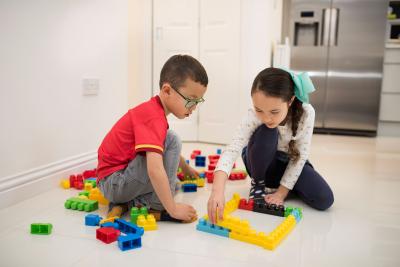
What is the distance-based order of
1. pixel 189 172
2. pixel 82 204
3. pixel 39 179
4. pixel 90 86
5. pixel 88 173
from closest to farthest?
pixel 82 204 → pixel 39 179 → pixel 189 172 → pixel 88 173 → pixel 90 86

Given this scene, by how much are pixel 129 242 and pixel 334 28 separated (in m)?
3.87

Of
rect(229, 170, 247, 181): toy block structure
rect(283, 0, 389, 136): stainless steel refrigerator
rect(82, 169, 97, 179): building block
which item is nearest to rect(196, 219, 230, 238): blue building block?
rect(229, 170, 247, 181): toy block structure

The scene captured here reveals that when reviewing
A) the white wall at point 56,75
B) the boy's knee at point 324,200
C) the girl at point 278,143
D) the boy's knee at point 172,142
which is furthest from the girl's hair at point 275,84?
the white wall at point 56,75

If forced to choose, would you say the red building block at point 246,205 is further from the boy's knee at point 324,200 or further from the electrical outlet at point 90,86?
the electrical outlet at point 90,86

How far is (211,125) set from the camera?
136 inches

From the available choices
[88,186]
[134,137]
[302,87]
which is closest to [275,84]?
[302,87]

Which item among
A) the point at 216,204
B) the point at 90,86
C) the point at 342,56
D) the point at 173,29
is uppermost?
the point at 173,29

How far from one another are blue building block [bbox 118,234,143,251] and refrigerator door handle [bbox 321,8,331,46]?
3774 mm

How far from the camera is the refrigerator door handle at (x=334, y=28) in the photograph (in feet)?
14.2

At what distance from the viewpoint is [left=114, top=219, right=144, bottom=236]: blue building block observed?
4.44ft

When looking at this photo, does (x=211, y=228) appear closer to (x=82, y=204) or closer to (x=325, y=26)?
(x=82, y=204)

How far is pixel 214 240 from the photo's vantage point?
138cm

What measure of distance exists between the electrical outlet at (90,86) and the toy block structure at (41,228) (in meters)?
1.02

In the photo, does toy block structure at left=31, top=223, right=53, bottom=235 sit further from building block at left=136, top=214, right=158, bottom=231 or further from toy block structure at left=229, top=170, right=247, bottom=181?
toy block structure at left=229, top=170, right=247, bottom=181
